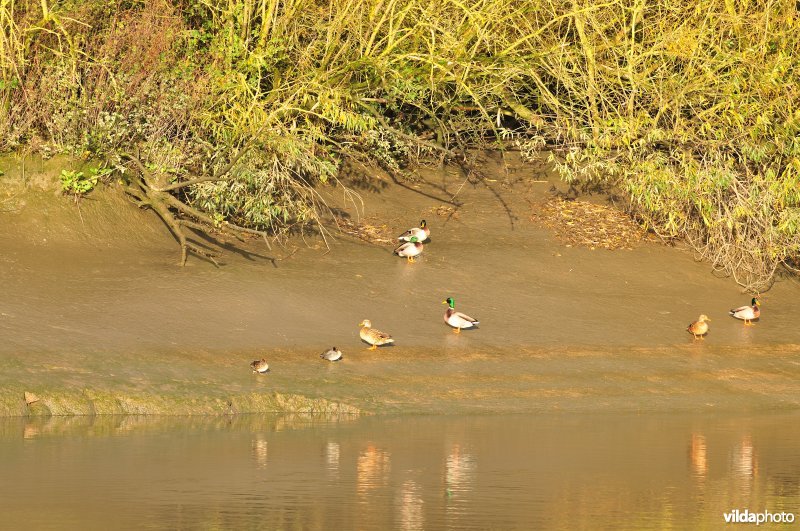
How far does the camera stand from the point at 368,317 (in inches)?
784

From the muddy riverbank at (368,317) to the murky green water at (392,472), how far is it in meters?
0.71

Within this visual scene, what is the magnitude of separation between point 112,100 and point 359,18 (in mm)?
4454

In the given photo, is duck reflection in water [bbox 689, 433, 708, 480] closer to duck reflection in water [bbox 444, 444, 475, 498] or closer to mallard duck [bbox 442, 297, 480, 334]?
duck reflection in water [bbox 444, 444, 475, 498]

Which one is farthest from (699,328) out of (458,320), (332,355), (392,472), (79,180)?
(79,180)

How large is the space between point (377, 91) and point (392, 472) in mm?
12918

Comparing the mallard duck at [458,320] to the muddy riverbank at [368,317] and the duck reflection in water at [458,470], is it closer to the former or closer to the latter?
the muddy riverbank at [368,317]

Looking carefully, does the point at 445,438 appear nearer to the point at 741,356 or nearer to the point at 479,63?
the point at 741,356

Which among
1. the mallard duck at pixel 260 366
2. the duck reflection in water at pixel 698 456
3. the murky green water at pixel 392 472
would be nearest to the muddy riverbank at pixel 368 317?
the mallard duck at pixel 260 366

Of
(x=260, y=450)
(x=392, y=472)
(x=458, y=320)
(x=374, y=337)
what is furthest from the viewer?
(x=458, y=320)

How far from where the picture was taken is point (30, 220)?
71.2ft

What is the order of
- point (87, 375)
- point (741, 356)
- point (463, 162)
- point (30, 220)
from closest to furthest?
point (87, 375) < point (741, 356) < point (30, 220) < point (463, 162)

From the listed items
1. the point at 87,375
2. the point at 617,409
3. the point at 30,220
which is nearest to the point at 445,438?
the point at 617,409

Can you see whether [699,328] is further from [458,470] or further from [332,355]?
[458,470]

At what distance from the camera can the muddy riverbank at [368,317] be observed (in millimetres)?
16672
